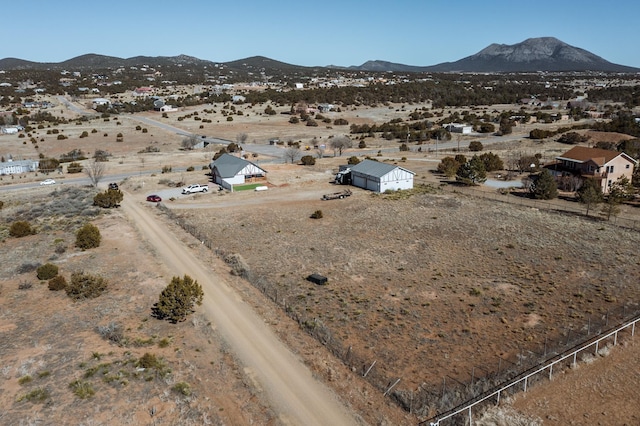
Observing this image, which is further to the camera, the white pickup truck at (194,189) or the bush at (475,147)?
the bush at (475,147)

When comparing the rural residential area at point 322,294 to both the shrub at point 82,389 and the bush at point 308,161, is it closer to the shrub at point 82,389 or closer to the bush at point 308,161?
the shrub at point 82,389

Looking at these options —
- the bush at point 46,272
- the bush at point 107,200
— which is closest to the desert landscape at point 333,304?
the bush at point 46,272

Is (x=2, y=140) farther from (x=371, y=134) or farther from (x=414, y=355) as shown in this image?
(x=414, y=355)

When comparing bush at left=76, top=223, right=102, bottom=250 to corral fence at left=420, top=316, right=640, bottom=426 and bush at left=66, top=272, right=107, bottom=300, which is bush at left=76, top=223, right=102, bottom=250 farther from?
corral fence at left=420, top=316, right=640, bottom=426

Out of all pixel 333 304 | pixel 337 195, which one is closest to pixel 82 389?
pixel 333 304

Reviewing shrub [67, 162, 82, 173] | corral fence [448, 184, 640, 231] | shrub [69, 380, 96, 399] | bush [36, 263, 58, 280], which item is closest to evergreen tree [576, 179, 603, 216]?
corral fence [448, 184, 640, 231]

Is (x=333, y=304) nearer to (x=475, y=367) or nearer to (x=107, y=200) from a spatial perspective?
(x=475, y=367)
